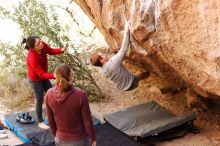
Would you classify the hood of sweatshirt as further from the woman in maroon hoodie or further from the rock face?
the rock face

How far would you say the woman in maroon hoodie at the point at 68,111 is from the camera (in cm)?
361

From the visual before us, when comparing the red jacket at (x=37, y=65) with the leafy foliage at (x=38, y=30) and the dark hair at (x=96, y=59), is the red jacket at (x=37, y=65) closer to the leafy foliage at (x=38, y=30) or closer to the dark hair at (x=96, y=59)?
the dark hair at (x=96, y=59)

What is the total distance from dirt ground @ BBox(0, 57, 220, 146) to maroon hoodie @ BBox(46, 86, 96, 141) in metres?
2.45

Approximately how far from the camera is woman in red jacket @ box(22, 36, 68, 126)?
5679 mm

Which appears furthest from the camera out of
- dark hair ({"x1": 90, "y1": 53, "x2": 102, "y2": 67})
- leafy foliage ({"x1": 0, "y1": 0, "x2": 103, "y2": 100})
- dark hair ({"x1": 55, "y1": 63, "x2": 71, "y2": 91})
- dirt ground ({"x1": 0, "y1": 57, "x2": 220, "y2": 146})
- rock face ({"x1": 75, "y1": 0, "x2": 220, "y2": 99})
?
leafy foliage ({"x1": 0, "y1": 0, "x2": 103, "y2": 100})

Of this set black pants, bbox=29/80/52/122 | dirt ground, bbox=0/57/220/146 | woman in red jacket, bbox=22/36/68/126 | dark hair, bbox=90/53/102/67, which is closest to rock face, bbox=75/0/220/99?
dark hair, bbox=90/53/102/67

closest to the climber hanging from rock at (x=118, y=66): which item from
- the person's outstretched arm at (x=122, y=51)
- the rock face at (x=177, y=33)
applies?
the person's outstretched arm at (x=122, y=51)

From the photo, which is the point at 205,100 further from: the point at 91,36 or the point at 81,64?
the point at 91,36

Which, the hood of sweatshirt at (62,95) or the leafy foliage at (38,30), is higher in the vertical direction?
the leafy foliage at (38,30)

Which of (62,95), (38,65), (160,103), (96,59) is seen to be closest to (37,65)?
(38,65)

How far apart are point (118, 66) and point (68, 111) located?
5.67 ft

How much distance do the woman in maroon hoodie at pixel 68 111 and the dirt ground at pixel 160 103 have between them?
2428mm

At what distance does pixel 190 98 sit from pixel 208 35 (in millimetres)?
2992

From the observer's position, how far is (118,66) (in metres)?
5.21
